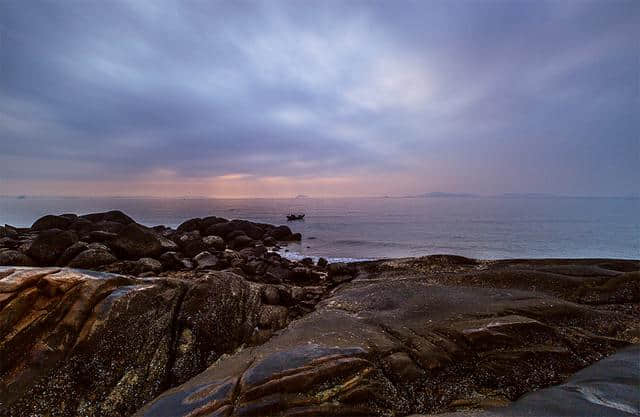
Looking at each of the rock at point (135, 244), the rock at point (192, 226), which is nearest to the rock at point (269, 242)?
the rock at point (192, 226)

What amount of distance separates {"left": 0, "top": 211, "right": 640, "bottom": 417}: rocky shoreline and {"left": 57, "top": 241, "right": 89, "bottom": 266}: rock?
450 inches

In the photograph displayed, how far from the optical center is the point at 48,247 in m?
14.5

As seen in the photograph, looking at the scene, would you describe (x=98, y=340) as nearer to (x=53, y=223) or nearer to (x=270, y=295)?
(x=270, y=295)

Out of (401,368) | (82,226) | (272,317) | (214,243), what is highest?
(82,226)

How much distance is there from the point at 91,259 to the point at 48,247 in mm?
3132

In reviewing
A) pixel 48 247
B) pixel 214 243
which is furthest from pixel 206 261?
pixel 48 247

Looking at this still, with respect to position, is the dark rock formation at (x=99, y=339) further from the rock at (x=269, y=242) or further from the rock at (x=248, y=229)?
the rock at (x=248, y=229)

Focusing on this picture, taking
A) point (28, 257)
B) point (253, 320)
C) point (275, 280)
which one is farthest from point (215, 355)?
point (28, 257)

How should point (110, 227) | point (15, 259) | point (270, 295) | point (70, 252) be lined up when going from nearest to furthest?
point (270, 295) → point (15, 259) → point (70, 252) → point (110, 227)

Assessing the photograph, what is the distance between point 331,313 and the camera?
6.55 metres

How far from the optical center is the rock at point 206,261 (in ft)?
48.3

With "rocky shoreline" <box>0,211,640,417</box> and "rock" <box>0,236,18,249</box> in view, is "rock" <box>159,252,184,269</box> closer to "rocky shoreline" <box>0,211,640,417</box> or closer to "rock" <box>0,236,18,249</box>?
"rocky shoreline" <box>0,211,640,417</box>

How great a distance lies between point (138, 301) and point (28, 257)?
14.8 m

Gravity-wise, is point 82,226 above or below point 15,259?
above
